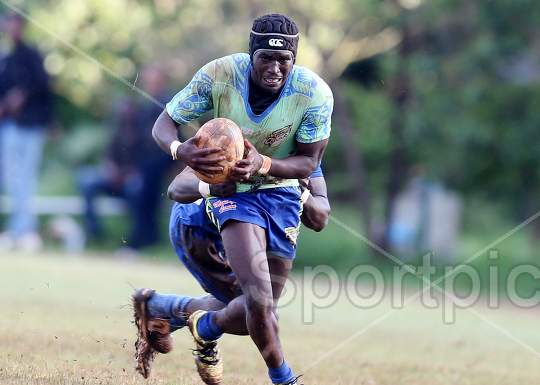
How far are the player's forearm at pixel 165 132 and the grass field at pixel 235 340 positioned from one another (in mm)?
1612

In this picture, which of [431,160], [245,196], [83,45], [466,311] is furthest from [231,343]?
[83,45]

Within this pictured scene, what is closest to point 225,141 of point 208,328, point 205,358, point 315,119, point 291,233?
point 315,119

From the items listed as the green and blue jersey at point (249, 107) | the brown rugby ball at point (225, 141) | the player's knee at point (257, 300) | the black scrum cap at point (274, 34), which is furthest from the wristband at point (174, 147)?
the player's knee at point (257, 300)

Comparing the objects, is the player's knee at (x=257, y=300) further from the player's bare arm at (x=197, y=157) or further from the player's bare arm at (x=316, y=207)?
the player's bare arm at (x=316, y=207)

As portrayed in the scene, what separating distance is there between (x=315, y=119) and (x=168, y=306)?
193 centimetres

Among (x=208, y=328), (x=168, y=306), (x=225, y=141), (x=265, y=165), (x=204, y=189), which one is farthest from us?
(x=168, y=306)

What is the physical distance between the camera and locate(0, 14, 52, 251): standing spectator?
12.3 m

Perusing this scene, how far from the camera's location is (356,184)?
16031mm

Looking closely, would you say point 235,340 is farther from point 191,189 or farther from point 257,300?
point 257,300

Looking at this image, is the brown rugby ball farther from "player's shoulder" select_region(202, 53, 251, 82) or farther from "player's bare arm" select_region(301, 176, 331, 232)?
"player's bare arm" select_region(301, 176, 331, 232)

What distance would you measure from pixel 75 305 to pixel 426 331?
419 cm

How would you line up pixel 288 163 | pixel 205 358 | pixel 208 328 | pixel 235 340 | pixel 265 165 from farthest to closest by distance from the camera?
pixel 235 340
pixel 205 358
pixel 208 328
pixel 288 163
pixel 265 165

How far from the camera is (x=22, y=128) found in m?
12.6

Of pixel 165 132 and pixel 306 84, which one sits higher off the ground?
pixel 306 84
